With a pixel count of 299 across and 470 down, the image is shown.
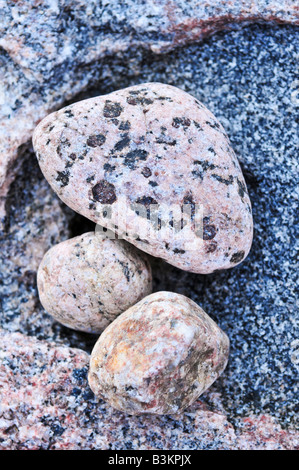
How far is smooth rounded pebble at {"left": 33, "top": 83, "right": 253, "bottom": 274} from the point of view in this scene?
129cm

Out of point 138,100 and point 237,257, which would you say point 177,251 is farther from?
point 138,100

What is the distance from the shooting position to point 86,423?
1325 millimetres

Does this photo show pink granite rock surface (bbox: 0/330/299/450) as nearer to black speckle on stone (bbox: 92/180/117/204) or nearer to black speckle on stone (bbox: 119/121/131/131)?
black speckle on stone (bbox: 92/180/117/204)

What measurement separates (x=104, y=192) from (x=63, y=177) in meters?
0.12

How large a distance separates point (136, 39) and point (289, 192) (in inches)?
25.2

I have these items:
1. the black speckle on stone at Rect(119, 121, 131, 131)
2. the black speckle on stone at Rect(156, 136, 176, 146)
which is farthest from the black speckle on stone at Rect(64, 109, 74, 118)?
the black speckle on stone at Rect(156, 136, 176, 146)

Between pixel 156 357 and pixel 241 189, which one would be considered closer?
pixel 156 357

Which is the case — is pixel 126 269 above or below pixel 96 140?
below

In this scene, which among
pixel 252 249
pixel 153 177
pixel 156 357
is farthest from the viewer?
pixel 252 249

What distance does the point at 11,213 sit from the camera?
5.12 feet

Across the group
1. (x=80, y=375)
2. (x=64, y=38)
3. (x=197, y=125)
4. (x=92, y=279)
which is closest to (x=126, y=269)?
(x=92, y=279)

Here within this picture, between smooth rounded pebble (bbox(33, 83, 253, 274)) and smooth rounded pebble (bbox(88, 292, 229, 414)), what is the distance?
162 mm

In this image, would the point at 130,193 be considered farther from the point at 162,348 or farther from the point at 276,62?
the point at 276,62

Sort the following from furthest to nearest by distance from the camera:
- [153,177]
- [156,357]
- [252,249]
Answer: [252,249] < [153,177] < [156,357]
